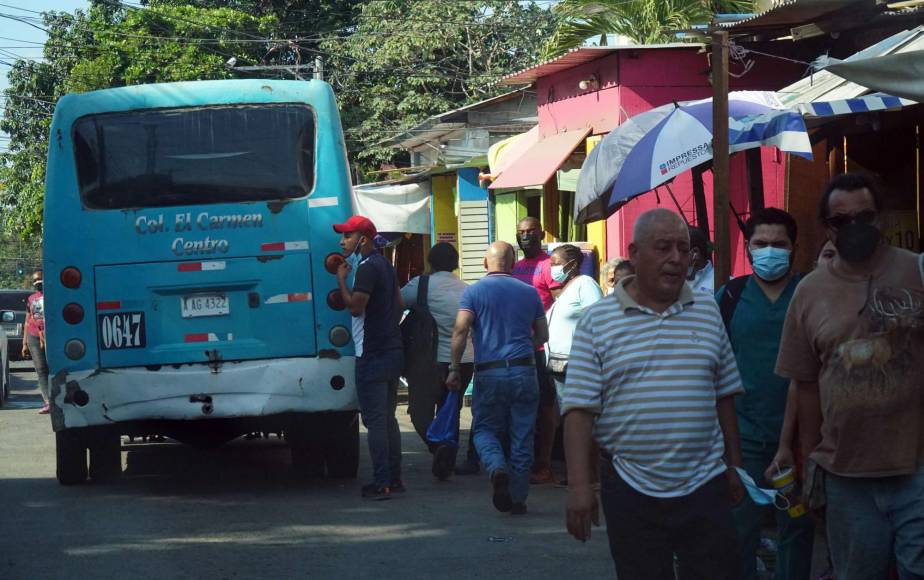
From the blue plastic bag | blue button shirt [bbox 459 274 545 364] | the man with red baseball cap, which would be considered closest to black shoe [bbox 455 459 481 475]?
the blue plastic bag

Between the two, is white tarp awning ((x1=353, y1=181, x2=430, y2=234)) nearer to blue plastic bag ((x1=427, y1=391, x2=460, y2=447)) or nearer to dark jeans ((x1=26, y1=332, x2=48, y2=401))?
dark jeans ((x1=26, y1=332, x2=48, y2=401))

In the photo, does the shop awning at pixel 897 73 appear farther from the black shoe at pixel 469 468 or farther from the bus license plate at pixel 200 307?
the black shoe at pixel 469 468

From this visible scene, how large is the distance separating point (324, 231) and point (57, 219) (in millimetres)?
1967

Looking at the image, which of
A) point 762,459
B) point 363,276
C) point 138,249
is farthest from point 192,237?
point 762,459

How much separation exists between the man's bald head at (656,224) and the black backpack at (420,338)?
626 cm

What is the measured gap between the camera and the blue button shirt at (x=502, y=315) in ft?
29.6

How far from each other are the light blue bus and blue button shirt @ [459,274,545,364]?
1.27 meters

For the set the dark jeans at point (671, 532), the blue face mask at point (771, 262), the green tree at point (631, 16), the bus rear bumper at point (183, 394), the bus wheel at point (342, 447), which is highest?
the green tree at point (631, 16)

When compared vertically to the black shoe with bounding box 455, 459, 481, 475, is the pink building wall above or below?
above

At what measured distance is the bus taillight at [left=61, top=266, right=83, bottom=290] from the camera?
9828mm

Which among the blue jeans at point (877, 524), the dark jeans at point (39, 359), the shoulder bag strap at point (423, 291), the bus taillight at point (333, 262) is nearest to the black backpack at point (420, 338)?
the shoulder bag strap at point (423, 291)

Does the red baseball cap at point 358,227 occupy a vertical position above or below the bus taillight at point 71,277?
above

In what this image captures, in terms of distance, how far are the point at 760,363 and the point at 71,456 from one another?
652 cm

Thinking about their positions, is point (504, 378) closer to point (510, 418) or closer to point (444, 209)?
point (510, 418)
